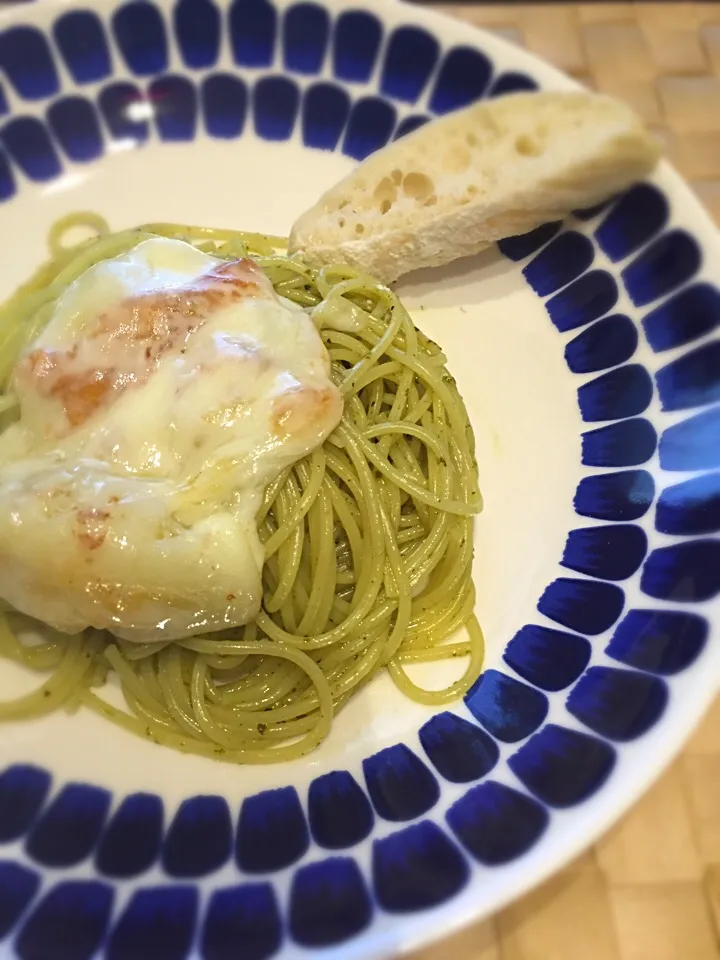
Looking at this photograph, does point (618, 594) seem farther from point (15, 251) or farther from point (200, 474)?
point (15, 251)

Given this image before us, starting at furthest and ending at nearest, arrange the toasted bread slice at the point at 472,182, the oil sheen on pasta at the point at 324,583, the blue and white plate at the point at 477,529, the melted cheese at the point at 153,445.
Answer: the toasted bread slice at the point at 472,182
the oil sheen on pasta at the point at 324,583
the melted cheese at the point at 153,445
the blue and white plate at the point at 477,529

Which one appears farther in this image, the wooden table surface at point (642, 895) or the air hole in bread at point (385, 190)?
the air hole in bread at point (385, 190)

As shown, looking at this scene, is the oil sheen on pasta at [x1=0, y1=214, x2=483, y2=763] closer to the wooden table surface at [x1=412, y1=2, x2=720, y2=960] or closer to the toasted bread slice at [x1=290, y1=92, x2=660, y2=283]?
the toasted bread slice at [x1=290, y1=92, x2=660, y2=283]

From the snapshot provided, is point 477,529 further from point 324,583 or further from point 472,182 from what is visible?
point 472,182

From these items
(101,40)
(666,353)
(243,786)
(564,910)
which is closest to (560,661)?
(564,910)

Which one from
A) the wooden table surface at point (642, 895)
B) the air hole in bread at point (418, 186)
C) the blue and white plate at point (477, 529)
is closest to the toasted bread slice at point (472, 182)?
the air hole in bread at point (418, 186)

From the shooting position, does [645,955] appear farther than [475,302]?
No

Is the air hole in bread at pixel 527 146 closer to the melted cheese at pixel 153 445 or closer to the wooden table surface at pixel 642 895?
the melted cheese at pixel 153 445

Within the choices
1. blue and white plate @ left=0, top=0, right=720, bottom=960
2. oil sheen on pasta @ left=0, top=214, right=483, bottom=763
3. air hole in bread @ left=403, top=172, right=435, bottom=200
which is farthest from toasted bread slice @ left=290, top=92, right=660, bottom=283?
oil sheen on pasta @ left=0, top=214, right=483, bottom=763
